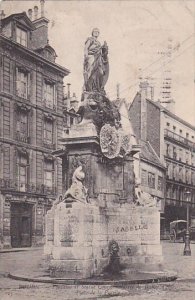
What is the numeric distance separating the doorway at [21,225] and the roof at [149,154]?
15120 mm

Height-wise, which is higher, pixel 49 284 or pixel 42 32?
pixel 42 32

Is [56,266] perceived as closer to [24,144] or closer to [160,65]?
[160,65]

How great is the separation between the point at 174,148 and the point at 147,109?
5.90 metres

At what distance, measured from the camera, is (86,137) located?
45.1 ft

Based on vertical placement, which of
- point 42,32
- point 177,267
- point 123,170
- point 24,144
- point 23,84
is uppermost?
point 42,32

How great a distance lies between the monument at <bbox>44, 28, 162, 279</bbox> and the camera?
12773 mm

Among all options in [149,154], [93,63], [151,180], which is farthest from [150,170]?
[93,63]

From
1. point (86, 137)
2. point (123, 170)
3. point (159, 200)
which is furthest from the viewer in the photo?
point (159, 200)

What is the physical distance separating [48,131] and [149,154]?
1603 centimetres

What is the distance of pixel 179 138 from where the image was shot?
180ft

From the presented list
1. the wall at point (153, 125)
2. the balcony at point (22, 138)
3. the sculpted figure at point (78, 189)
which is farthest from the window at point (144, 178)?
the sculpted figure at point (78, 189)

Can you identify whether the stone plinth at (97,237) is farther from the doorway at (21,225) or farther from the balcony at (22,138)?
the balcony at (22,138)

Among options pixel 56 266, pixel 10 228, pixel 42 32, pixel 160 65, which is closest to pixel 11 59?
pixel 42 32

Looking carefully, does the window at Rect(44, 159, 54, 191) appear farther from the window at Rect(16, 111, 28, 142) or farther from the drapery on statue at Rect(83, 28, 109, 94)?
the drapery on statue at Rect(83, 28, 109, 94)
